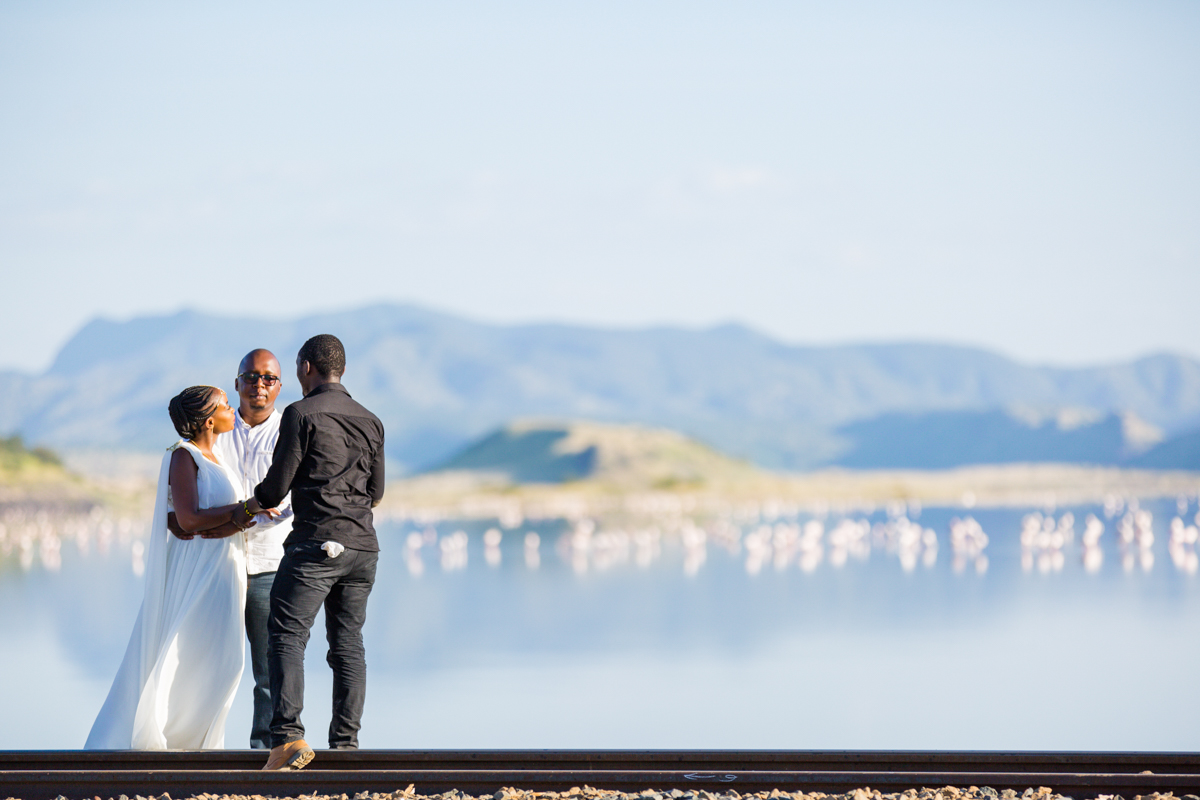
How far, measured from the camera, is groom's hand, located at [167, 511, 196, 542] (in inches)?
249

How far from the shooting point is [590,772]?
5.88 m

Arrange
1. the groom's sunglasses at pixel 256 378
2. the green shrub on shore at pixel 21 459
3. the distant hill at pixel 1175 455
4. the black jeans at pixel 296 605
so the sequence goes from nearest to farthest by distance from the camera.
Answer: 1. the black jeans at pixel 296 605
2. the groom's sunglasses at pixel 256 378
3. the green shrub on shore at pixel 21 459
4. the distant hill at pixel 1175 455

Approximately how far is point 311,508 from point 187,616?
1.01 m

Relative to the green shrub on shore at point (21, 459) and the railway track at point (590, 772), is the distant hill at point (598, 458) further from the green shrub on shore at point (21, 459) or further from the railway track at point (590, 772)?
the railway track at point (590, 772)

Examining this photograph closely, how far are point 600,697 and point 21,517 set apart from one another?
4802 cm

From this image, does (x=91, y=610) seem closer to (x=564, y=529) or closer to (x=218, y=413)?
(x=218, y=413)

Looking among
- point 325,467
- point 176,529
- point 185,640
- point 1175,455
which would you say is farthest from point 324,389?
point 1175,455

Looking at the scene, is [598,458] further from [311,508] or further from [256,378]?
[311,508]

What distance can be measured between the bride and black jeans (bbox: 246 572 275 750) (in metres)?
0.08

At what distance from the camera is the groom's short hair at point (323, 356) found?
602cm

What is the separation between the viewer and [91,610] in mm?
21547

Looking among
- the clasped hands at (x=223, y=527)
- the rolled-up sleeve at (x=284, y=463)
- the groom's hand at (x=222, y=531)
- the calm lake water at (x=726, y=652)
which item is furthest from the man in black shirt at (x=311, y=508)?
the calm lake water at (x=726, y=652)

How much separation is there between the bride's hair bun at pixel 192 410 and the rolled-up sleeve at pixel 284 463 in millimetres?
736

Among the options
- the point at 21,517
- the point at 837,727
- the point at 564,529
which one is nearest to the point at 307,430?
the point at 837,727
